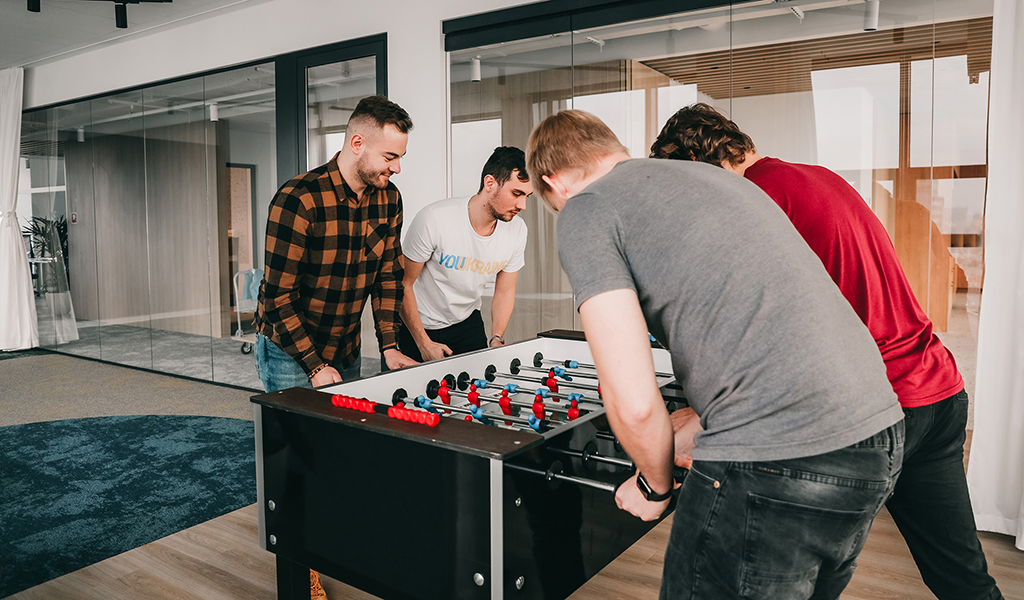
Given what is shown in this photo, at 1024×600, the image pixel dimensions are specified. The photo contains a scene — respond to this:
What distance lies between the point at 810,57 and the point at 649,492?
9.49 ft

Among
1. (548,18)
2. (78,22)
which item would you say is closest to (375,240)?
(548,18)

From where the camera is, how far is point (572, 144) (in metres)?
1.26

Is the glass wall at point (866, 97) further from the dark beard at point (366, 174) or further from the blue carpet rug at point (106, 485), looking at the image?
the blue carpet rug at point (106, 485)

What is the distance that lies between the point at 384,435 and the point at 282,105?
4131 mm

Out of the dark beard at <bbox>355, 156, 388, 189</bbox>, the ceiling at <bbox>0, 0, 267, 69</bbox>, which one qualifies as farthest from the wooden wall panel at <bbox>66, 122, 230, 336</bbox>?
the dark beard at <bbox>355, 156, 388, 189</bbox>

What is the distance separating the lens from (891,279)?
1475 millimetres

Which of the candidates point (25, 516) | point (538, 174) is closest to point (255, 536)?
point (25, 516)

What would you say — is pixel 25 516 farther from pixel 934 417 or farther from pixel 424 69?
pixel 934 417

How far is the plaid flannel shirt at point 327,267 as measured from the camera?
7.34 feet

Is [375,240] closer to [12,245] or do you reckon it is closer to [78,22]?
[78,22]

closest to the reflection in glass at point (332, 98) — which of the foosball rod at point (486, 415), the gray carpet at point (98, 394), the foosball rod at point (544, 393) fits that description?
the gray carpet at point (98, 394)

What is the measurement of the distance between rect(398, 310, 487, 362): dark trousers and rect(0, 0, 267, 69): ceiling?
3.34m

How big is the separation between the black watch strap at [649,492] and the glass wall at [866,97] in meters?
2.67

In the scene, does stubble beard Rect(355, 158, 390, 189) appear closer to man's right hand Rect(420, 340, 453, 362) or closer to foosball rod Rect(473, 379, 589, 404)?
man's right hand Rect(420, 340, 453, 362)
